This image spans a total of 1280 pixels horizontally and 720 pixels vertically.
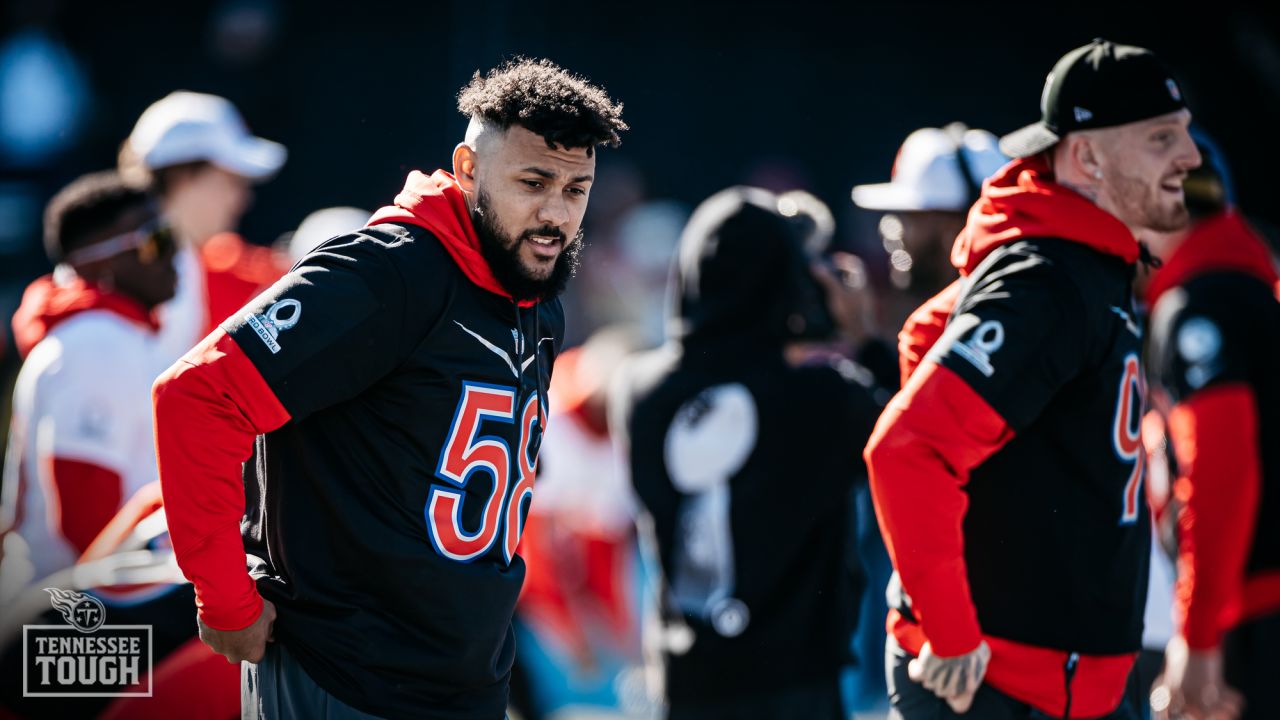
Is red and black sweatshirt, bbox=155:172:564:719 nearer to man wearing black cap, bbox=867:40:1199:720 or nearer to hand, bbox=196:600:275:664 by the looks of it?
hand, bbox=196:600:275:664

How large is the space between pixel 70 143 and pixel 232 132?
722 cm

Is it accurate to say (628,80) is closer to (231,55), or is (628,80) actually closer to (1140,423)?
(231,55)

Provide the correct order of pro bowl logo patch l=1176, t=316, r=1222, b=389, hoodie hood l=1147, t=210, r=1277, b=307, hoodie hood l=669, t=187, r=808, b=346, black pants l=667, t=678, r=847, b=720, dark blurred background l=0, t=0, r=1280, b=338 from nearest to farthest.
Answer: black pants l=667, t=678, r=847, b=720, hoodie hood l=669, t=187, r=808, b=346, pro bowl logo patch l=1176, t=316, r=1222, b=389, hoodie hood l=1147, t=210, r=1277, b=307, dark blurred background l=0, t=0, r=1280, b=338

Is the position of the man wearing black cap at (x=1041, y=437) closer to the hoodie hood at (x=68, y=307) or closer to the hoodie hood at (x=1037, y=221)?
the hoodie hood at (x=1037, y=221)

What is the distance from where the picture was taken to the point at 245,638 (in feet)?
8.09

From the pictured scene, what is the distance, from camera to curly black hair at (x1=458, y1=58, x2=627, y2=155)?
2.62m

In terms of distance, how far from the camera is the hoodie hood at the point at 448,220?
2580 mm

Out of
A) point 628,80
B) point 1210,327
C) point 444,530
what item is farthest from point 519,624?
point 628,80

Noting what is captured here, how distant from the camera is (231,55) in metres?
12.3

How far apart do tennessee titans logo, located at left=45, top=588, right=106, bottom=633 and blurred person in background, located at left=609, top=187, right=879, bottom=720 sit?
173 cm

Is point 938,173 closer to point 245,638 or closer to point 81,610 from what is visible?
point 245,638

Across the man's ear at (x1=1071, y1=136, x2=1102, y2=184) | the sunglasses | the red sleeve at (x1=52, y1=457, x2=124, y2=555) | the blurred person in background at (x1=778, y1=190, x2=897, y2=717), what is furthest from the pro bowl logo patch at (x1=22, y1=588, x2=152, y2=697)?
the man's ear at (x1=1071, y1=136, x2=1102, y2=184)

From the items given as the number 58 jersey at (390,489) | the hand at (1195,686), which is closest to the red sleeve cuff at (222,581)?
the number 58 jersey at (390,489)

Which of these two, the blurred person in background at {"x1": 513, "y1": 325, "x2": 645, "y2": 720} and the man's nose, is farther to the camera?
the blurred person in background at {"x1": 513, "y1": 325, "x2": 645, "y2": 720}
